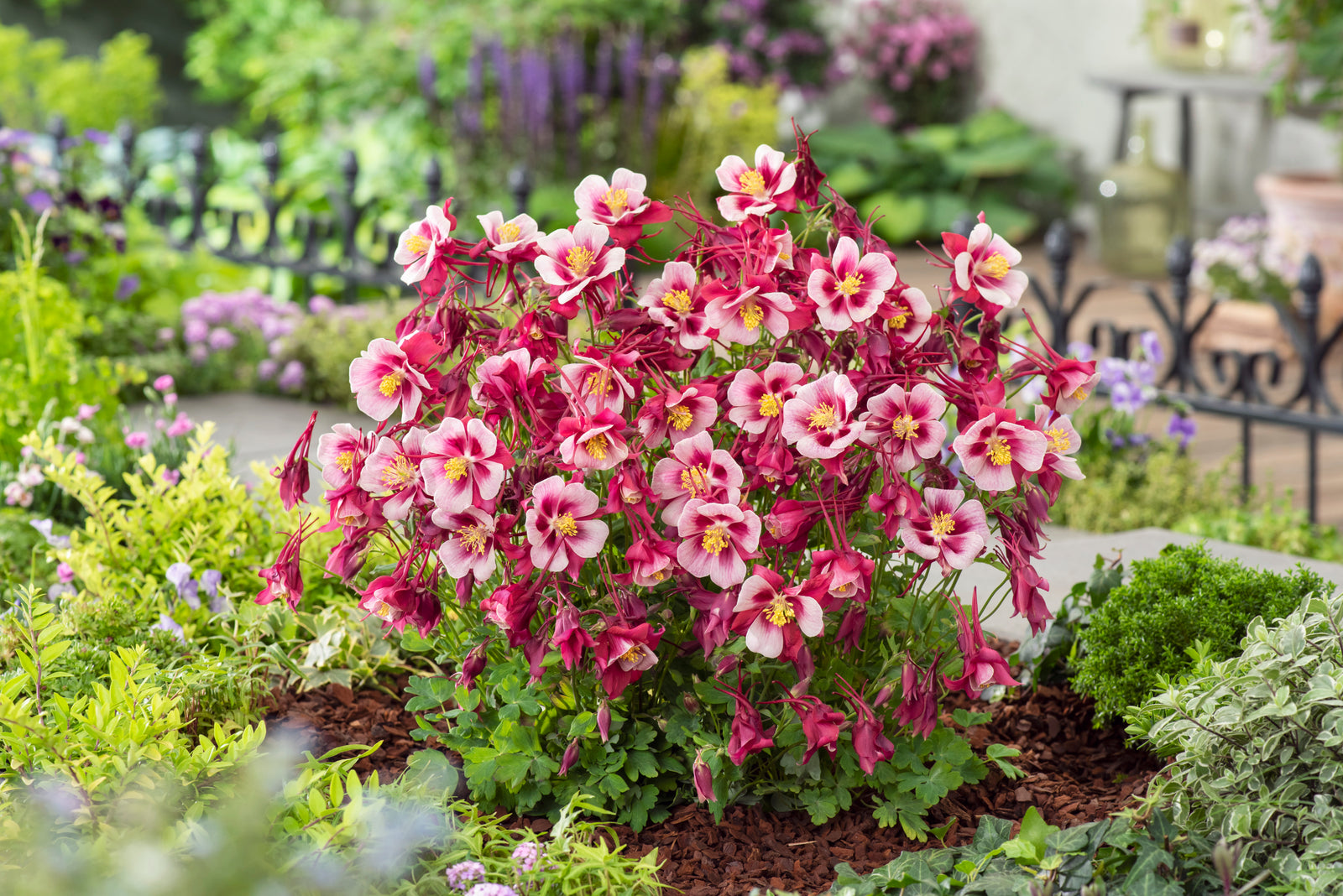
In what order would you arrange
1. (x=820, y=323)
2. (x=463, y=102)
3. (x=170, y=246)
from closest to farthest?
1. (x=820, y=323)
2. (x=170, y=246)
3. (x=463, y=102)

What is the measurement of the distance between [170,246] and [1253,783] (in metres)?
5.98

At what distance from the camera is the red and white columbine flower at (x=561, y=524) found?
1.47 m

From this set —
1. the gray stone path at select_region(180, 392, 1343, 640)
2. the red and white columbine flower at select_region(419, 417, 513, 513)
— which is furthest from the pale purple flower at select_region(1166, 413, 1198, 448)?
the red and white columbine flower at select_region(419, 417, 513, 513)

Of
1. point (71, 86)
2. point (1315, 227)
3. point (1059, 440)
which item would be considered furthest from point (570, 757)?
point (71, 86)

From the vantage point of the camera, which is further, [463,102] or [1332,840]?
[463,102]

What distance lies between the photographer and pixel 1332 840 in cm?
140

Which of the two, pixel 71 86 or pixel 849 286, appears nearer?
pixel 849 286

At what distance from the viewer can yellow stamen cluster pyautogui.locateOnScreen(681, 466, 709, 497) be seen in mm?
1491

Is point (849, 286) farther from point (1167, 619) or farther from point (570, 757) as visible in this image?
point (1167, 619)

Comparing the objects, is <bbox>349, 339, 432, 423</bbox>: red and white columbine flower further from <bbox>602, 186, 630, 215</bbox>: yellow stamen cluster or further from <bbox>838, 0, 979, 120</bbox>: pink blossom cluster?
<bbox>838, 0, 979, 120</bbox>: pink blossom cluster

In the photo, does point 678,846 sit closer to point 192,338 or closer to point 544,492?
point 544,492

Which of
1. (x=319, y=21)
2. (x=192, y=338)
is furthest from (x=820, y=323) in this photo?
(x=319, y=21)

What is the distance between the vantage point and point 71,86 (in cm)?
925

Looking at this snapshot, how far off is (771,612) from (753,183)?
552 millimetres
